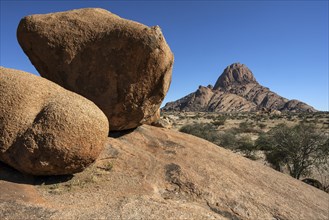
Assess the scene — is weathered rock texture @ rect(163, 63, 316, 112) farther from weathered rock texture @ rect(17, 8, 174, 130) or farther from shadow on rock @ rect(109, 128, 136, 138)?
weathered rock texture @ rect(17, 8, 174, 130)

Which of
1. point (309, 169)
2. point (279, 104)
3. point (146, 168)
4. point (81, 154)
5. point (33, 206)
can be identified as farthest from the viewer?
point (279, 104)

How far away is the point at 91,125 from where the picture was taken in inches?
266

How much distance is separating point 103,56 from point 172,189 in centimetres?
429

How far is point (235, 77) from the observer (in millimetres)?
176500

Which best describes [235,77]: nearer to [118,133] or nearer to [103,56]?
[118,133]

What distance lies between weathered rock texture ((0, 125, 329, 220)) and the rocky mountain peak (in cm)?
16452

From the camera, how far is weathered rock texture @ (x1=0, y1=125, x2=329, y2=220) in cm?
595

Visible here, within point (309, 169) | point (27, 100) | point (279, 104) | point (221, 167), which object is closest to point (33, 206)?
point (27, 100)

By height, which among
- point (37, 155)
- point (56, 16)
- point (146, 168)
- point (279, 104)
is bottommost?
point (37, 155)

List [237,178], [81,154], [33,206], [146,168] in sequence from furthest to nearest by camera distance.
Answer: [237,178], [146,168], [81,154], [33,206]

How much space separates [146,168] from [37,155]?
2.87 meters

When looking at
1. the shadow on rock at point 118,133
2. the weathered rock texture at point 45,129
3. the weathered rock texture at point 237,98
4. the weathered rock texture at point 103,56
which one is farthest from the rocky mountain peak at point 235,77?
the weathered rock texture at point 45,129

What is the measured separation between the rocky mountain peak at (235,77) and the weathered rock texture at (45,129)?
552 ft

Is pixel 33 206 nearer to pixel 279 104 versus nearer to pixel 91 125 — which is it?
pixel 91 125
